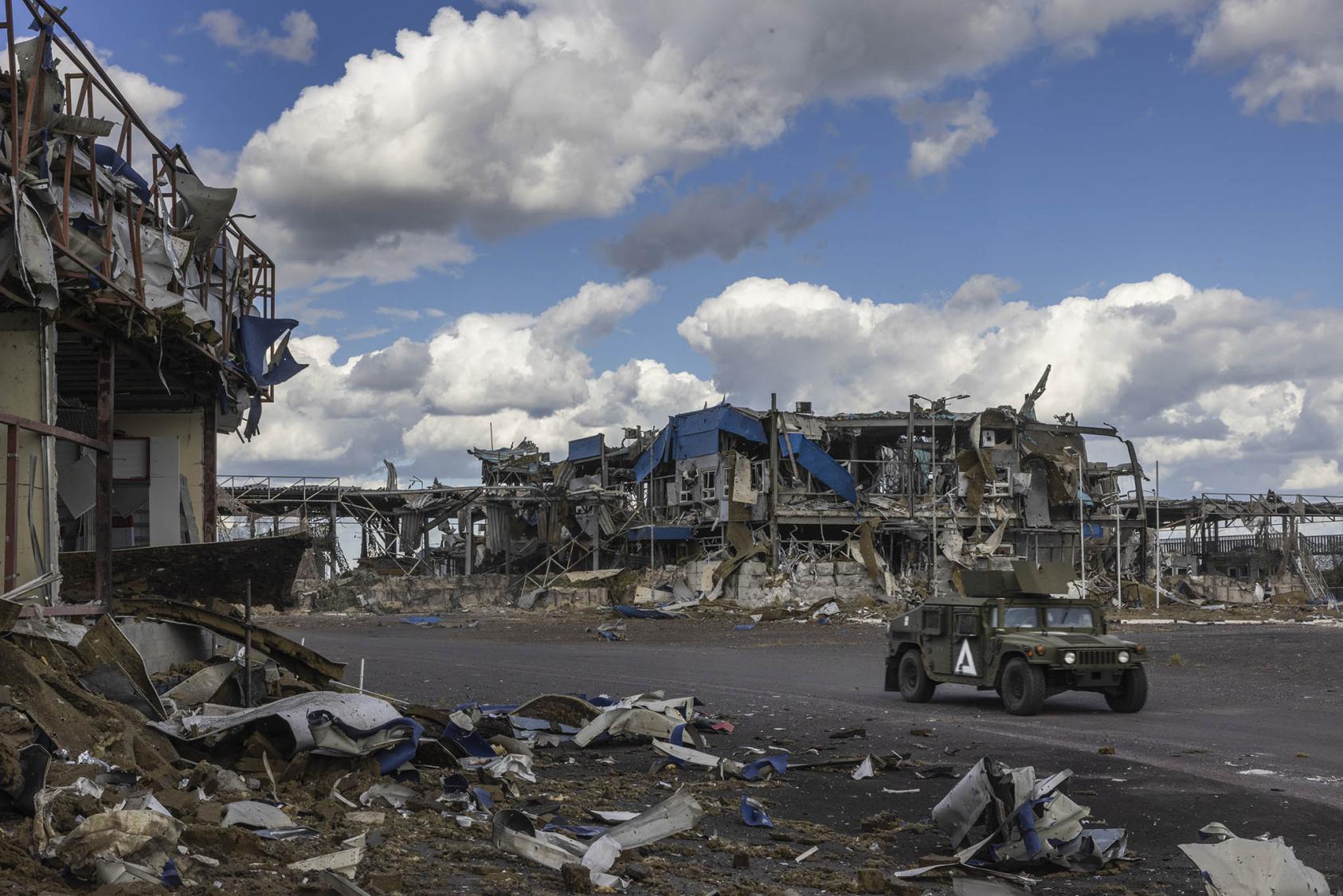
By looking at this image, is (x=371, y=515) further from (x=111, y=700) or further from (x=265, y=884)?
(x=265, y=884)

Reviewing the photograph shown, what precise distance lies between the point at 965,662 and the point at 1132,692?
83.7 inches

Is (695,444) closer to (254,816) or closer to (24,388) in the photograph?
(24,388)

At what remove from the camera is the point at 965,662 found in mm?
16953

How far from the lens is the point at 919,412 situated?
1889 inches

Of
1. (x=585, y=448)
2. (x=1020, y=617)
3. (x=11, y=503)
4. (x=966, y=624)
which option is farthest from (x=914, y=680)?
(x=585, y=448)

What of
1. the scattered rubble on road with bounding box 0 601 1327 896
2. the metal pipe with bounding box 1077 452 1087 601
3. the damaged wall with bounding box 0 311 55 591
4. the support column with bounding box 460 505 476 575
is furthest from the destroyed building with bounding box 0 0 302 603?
the support column with bounding box 460 505 476 575

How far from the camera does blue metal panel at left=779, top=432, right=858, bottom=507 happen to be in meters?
46.6

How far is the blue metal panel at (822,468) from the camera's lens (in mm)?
46562

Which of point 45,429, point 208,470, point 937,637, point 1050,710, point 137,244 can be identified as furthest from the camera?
point 208,470

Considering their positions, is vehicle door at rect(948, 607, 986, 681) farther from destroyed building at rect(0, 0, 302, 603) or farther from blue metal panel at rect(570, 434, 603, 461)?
blue metal panel at rect(570, 434, 603, 461)

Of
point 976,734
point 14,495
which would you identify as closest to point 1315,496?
point 976,734

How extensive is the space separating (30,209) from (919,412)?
131 feet

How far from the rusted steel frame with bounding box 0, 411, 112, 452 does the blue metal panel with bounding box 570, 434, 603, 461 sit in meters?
42.5

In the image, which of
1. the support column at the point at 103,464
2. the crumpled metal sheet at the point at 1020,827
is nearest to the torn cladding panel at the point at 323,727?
the crumpled metal sheet at the point at 1020,827
